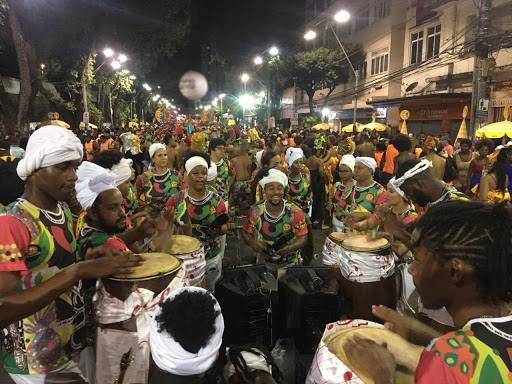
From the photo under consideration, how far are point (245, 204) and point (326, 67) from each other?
3260 cm

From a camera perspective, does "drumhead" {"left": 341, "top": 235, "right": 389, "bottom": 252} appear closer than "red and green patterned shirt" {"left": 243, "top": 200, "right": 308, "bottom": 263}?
Yes

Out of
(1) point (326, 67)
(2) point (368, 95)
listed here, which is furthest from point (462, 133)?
(1) point (326, 67)

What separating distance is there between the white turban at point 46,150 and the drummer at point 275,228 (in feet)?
7.87

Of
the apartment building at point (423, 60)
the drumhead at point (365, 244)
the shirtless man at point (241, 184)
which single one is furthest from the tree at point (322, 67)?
the drumhead at point (365, 244)

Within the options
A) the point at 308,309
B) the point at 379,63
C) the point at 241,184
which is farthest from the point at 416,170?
the point at 379,63

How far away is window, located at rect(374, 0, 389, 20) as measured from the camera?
108ft

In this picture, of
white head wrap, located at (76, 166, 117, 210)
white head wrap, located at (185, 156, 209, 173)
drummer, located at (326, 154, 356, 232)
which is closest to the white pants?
white head wrap, located at (76, 166, 117, 210)

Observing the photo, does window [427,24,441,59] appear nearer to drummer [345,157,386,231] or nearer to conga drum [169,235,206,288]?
drummer [345,157,386,231]

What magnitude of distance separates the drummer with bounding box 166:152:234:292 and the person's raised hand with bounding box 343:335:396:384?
8.76 ft

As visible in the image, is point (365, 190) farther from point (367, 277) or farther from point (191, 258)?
point (191, 258)

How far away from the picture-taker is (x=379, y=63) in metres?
33.8

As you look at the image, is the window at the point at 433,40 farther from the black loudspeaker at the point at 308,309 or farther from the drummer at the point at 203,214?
the black loudspeaker at the point at 308,309

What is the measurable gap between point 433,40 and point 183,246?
27723 mm

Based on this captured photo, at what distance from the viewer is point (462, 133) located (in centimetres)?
1491
